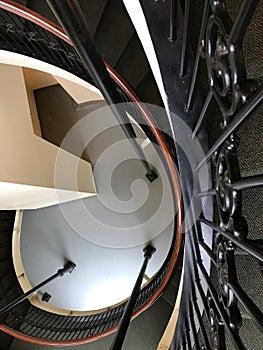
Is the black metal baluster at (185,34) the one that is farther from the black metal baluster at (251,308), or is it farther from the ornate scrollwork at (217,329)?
the ornate scrollwork at (217,329)

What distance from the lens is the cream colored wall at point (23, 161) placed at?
11.0 feet

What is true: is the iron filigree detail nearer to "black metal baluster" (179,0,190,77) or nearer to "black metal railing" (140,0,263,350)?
"black metal railing" (140,0,263,350)

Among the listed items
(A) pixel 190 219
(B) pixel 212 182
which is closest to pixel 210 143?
(B) pixel 212 182

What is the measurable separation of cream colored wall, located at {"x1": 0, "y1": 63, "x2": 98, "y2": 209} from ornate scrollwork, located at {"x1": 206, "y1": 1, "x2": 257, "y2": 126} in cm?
251

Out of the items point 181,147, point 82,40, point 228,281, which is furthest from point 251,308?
point 82,40

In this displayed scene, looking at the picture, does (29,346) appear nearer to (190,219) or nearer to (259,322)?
(190,219)

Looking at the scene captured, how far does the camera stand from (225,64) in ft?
2.99

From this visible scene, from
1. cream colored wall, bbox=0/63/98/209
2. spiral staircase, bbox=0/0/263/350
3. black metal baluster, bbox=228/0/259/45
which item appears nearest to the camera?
black metal baluster, bbox=228/0/259/45

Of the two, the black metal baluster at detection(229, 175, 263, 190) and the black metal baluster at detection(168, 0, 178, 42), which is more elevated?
the black metal baluster at detection(168, 0, 178, 42)

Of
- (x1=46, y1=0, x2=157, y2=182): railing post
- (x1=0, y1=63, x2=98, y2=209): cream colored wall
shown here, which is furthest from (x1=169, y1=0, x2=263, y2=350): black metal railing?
(x1=0, y1=63, x2=98, y2=209): cream colored wall

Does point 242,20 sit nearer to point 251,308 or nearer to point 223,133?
point 223,133

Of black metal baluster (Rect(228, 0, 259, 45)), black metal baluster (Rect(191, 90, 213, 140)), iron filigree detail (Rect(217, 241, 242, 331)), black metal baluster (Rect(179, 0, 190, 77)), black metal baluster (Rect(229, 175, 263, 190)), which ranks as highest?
black metal baluster (Rect(179, 0, 190, 77))

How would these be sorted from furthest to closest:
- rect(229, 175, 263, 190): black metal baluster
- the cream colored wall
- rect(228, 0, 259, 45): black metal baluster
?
the cream colored wall
rect(229, 175, 263, 190): black metal baluster
rect(228, 0, 259, 45): black metal baluster

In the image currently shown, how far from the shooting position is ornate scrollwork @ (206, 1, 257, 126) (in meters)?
0.85
